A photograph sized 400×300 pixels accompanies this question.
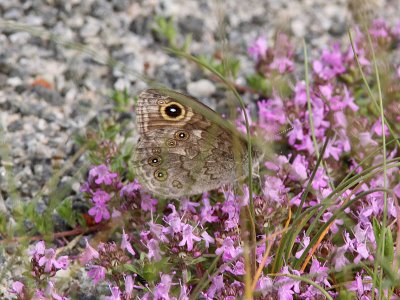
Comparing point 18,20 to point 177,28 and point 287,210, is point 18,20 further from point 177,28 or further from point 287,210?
point 287,210

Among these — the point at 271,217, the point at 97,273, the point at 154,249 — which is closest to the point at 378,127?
the point at 271,217

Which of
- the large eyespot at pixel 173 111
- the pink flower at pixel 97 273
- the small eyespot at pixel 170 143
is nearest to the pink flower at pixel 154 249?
the pink flower at pixel 97 273

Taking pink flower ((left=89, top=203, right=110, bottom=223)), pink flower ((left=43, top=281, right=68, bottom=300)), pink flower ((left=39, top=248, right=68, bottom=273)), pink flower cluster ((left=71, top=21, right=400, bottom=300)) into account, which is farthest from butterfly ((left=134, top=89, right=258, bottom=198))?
pink flower ((left=43, top=281, right=68, bottom=300))

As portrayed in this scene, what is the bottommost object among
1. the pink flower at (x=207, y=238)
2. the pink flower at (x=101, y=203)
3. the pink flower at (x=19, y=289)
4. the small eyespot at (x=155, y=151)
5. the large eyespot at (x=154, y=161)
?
the pink flower at (x=19, y=289)

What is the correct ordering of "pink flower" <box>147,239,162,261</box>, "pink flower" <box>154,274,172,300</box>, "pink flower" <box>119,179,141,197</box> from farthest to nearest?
"pink flower" <box>119,179,141,197</box> < "pink flower" <box>147,239,162,261</box> < "pink flower" <box>154,274,172,300</box>

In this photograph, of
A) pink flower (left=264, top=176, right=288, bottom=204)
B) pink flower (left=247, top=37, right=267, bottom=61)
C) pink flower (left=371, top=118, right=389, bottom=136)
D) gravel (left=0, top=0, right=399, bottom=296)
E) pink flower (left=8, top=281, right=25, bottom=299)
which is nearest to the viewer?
pink flower (left=8, top=281, right=25, bottom=299)

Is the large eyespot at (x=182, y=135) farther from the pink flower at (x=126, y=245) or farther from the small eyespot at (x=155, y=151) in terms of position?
the pink flower at (x=126, y=245)

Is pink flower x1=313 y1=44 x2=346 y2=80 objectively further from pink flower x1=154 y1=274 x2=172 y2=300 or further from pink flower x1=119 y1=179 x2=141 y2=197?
pink flower x1=154 y1=274 x2=172 y2=300

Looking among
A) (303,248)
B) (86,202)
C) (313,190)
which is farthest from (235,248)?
(86,202)
